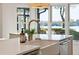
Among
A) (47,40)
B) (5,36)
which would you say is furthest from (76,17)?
(5,36)

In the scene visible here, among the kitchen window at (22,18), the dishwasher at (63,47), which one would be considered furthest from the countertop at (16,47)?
the kitchen window at (22,18)

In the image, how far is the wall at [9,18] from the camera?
6.57 ft

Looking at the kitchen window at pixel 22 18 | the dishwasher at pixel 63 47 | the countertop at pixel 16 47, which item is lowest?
the dishwasher at pixel 63 47

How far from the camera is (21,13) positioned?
190cm

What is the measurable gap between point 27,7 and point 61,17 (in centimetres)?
50

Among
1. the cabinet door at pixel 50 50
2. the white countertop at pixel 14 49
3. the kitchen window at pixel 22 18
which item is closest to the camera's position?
the white countertop at pixel 14 49

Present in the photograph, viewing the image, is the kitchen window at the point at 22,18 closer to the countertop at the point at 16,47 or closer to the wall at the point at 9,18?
the wall at the point at 9,18

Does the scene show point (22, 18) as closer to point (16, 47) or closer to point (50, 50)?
point (50, 50)

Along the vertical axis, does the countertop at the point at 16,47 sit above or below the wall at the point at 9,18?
below

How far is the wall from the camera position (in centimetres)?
200

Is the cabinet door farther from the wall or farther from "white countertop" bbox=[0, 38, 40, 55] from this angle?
the wall

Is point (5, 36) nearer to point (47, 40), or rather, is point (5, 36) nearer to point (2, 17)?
point (2, 17)

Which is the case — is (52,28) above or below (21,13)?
below
